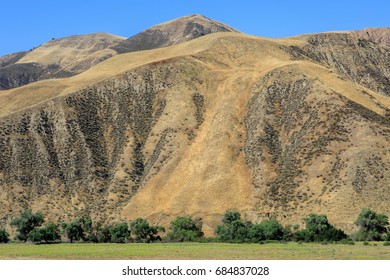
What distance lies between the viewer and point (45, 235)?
78.1m

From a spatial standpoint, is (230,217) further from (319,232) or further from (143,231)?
(319,232)

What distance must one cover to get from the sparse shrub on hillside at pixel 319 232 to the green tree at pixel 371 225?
2.47m

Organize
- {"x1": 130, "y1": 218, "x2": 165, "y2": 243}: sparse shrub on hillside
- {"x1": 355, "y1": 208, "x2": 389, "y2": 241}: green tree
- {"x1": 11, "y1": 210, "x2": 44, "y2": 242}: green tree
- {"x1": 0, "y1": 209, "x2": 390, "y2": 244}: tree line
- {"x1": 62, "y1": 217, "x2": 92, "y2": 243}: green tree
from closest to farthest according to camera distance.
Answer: {"x1": 355, "y1": 208, "x2": 389, "y2": 241}: green tree → {"x1": 0, "y1": 209, "x2": 390, "y2": 244}: tree line → {"x1": 130, "y1": 218, "x2": 165, "y2": 243}: sparse shrub on hillside → {"x1": 62, "y1": 217, "x2": 92, "y2": 243}: green tree → {"x1": 11, "y1": 210, "x2": 44, "y2": 242}: green tree

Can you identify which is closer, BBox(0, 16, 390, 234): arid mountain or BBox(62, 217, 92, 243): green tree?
BBox(62, 217, 92, 243): green tree

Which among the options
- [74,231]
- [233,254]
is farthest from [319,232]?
[74,231]

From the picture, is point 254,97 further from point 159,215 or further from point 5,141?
point 5,141

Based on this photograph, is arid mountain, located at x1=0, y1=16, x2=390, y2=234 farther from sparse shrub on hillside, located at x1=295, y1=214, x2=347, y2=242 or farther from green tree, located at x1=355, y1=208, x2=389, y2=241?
sparse shrub on hillside, located at x1=295, y1=214, x2=347, y2=242

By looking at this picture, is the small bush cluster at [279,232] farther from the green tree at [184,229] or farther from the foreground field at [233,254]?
the foreground field at [233,254]

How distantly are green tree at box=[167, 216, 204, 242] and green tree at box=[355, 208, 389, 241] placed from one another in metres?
20.4

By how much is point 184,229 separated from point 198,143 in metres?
27.4

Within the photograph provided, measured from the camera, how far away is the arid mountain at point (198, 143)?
87250 millimetres

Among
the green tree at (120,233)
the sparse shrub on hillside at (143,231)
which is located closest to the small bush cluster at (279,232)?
the sparse shrub on hillside at (143,231)

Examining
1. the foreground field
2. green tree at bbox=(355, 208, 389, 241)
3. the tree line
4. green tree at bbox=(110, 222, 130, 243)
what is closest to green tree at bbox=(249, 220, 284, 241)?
the tree line

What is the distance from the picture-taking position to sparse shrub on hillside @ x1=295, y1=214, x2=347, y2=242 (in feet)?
231
